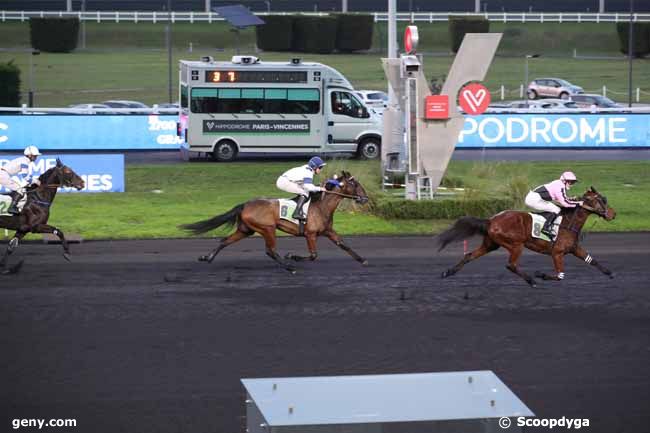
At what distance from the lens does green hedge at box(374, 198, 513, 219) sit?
74.2 ft

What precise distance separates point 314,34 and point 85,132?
1359 inches

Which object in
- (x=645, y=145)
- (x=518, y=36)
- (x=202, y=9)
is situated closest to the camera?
(x=645, y=145)

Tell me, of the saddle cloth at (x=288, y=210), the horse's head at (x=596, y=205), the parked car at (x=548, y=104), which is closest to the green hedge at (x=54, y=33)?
the parked car at (x=548, y=104)

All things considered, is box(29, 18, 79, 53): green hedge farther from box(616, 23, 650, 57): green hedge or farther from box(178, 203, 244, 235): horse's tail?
box(178, 203, 244, 235): horse's tail

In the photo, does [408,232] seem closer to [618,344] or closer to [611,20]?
[618,344]

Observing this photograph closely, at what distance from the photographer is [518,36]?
72.0m

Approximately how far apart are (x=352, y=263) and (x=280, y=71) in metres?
15.4

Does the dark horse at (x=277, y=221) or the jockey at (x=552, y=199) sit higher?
the jockey at (x=552, y=199)

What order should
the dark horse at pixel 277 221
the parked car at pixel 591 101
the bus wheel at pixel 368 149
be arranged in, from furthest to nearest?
1. the parked car at pixel 591 101
2. the bus wheel at pixel 368 149
3. the dark horse at pixel 277 221

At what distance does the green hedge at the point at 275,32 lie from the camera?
66875mm

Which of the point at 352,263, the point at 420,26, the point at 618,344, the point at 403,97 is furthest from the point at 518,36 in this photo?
the point at 618,344

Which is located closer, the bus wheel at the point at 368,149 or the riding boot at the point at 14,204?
the riding boot at the point at 14,204

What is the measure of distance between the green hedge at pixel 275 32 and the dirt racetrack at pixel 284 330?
159 ft

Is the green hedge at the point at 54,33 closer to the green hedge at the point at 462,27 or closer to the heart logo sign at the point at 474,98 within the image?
the green hedge at the point at 462,27
